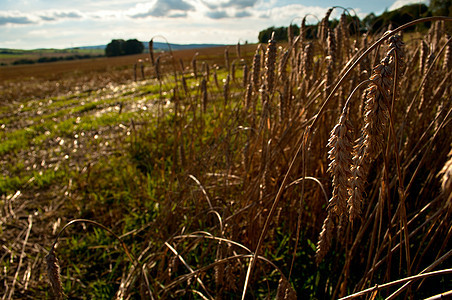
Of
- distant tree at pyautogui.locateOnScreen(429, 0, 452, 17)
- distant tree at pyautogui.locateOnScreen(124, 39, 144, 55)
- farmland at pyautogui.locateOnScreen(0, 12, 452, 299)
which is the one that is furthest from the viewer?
distant tree at pyautogui.locateOnScreen(429, 0, 452, 17)

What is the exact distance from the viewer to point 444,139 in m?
2.21

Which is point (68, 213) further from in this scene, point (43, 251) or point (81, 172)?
point (81, 172)

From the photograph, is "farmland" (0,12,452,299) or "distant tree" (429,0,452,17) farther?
"distant tree" (429,0,452,17)

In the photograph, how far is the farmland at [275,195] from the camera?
0.98 metres

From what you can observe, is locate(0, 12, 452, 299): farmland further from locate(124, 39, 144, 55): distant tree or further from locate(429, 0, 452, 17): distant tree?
locate(429, 0, 452, 17): distant tree

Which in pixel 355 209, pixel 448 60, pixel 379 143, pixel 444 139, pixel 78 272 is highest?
pixel 448 60

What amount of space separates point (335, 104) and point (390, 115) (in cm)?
185

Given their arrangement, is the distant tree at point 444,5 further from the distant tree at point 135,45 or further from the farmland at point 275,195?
the distant tree at point 135,45

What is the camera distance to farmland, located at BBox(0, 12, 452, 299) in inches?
38.7

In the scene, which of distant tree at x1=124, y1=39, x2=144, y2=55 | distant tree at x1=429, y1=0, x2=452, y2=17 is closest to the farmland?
distant tree at x1=124, y1=39, x2=144, y2=55

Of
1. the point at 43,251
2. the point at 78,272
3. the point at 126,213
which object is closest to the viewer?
the point at 78,272

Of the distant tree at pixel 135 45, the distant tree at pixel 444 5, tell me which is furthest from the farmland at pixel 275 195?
the distant tree at pixel 444 5

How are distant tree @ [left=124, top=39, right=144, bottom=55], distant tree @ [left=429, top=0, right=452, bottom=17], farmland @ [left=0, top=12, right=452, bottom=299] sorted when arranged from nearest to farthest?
farmland @ [left=0, top=12, right=452, bottom=299] → distant tree @ [left=124, top=39, right=144, bottom=55] → distant tree @ [left=429, top=0, right=452, bottom=17]

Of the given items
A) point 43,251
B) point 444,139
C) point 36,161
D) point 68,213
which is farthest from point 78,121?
point 444,139
